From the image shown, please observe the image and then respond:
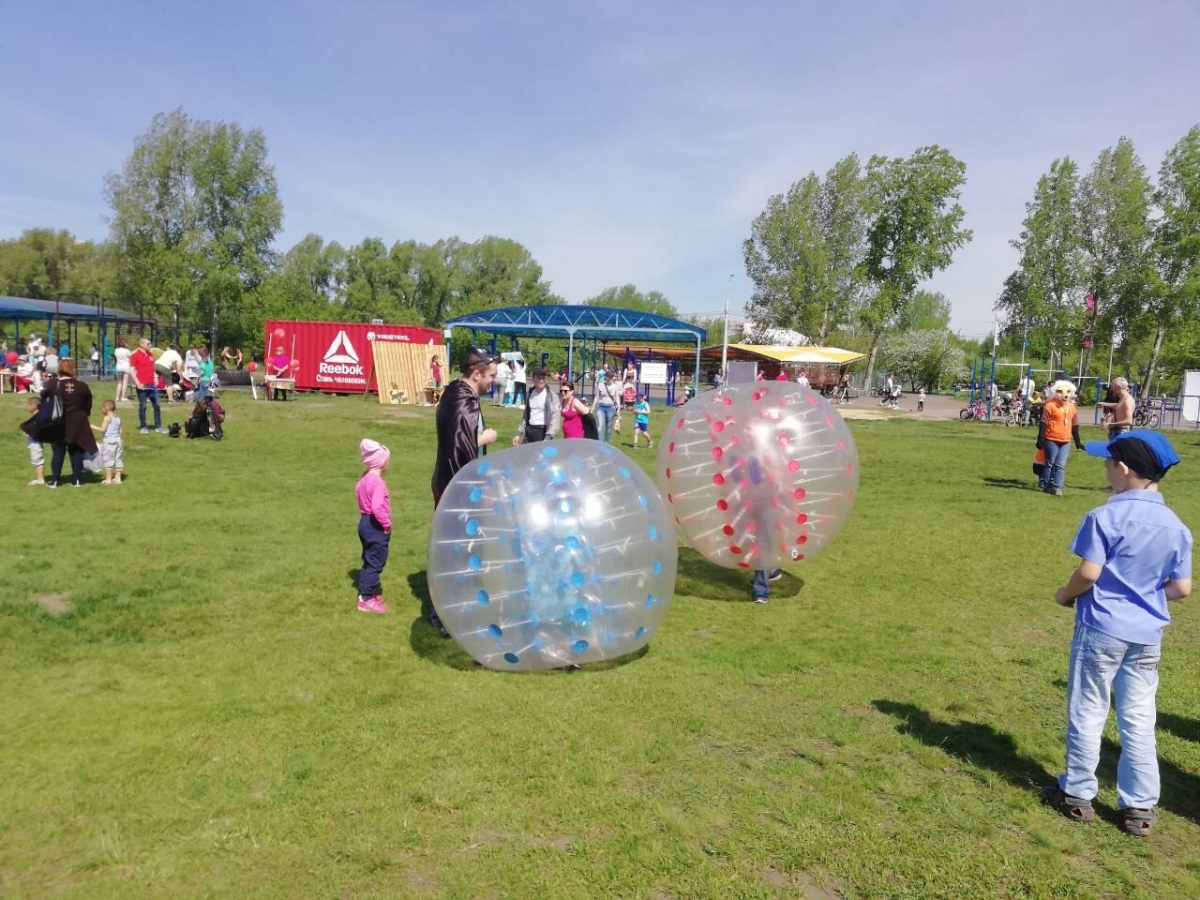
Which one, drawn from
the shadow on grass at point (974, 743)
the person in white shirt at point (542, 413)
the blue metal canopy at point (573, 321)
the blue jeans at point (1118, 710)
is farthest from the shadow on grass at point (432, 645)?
the blue metal canopy at point (573, 321)

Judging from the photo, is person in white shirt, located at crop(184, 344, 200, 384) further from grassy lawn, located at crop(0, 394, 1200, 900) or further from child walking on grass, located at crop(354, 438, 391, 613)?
child walking on grass, located at crop(354, 438, 391, 613)

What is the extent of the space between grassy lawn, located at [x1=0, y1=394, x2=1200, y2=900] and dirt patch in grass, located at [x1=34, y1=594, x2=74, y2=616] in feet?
0.15

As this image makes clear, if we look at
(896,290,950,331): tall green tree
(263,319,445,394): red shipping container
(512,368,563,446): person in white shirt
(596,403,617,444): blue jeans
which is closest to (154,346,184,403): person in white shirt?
(263,319,445,394): red shipping container

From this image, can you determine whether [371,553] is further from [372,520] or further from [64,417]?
[64,417]

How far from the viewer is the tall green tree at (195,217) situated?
50.3m

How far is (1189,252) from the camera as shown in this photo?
1543 inches

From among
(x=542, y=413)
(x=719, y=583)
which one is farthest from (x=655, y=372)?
(x=719, y=583)

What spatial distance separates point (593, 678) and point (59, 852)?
3.13m

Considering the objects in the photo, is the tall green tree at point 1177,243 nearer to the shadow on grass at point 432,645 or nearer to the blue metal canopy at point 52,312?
the shadow on grass at point 432,645

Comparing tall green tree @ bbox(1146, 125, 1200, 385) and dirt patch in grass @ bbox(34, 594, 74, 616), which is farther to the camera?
tall green tree @ bbox(1146, 125, 1200, 385)

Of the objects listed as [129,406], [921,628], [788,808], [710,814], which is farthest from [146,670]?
[129,406]

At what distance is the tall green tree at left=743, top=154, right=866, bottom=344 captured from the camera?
53625 millimetres

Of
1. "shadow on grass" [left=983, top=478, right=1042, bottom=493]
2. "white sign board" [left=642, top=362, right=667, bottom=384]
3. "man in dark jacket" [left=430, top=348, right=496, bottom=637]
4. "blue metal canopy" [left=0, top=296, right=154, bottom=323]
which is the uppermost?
"blue metal canopy" [left=0, top=296, right=154, bottom=323]

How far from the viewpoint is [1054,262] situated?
44.4 m
